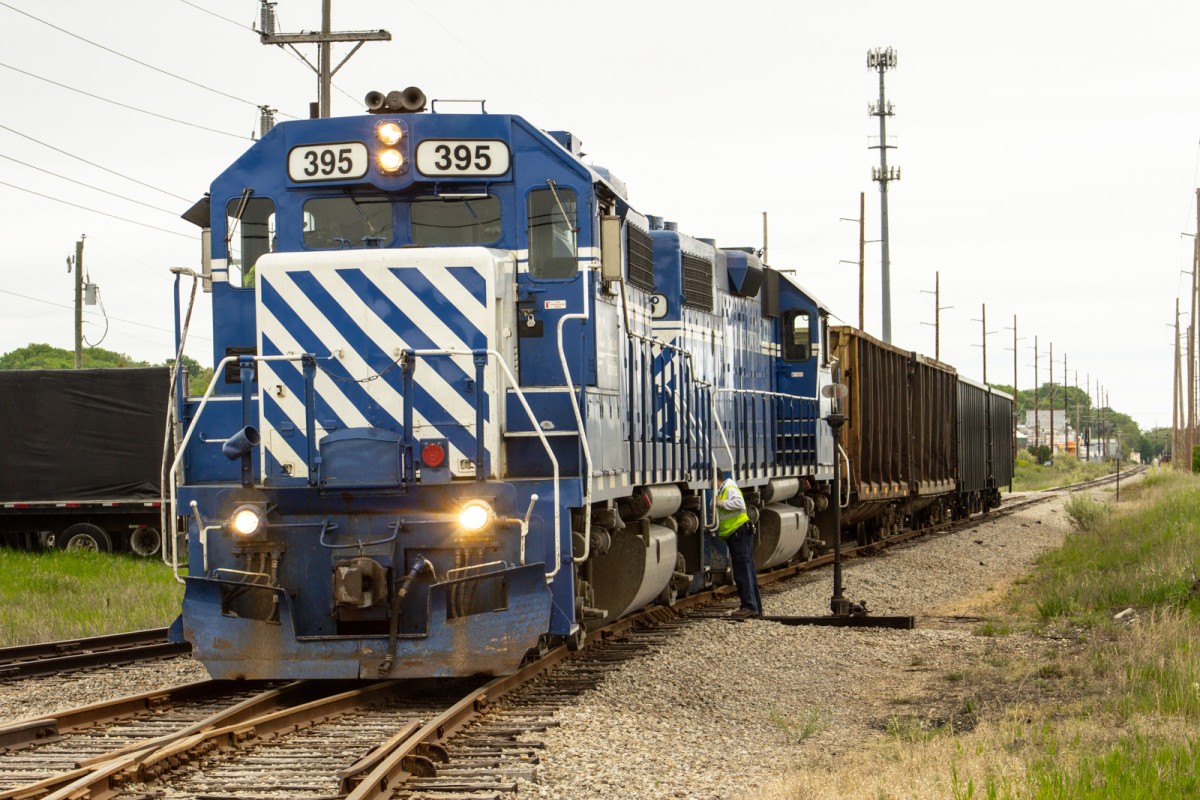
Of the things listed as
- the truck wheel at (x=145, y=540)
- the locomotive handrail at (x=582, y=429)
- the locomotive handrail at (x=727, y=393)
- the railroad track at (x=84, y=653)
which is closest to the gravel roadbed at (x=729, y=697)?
the railroad track at (x=84, y=653)

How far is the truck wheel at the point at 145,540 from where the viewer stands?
856 inches

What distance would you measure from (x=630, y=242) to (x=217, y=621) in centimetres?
425

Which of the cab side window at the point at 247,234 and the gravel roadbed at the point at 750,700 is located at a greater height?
the cab side window at the point at 247,234

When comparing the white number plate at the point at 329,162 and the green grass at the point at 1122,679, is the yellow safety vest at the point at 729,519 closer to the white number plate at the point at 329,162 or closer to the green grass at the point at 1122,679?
the green grass at the point at 1122,679

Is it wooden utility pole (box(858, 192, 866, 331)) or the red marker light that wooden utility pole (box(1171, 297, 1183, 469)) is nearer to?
wooden utility pole (box(858, 192, 866, 331))

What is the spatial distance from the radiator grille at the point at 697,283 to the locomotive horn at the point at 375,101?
15.5 feet

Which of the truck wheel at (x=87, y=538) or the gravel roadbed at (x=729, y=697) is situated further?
the truck wheel at (x=87, y=538)

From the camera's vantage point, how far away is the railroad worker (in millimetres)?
13195

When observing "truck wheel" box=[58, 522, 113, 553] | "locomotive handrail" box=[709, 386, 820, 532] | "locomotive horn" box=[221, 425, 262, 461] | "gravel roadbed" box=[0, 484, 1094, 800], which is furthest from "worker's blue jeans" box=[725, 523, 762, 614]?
"truck wheel" box=[58, 522, 113, 553]

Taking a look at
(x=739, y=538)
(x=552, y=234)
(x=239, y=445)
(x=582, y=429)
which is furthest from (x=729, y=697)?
(x=739, y=538)

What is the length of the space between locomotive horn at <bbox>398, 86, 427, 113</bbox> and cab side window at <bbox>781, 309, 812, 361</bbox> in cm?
974

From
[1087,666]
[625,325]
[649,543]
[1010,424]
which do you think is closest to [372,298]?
[625,325]

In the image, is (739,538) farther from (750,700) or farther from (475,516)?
(475,516)

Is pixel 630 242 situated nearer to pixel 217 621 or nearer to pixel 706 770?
pixel 217 621
